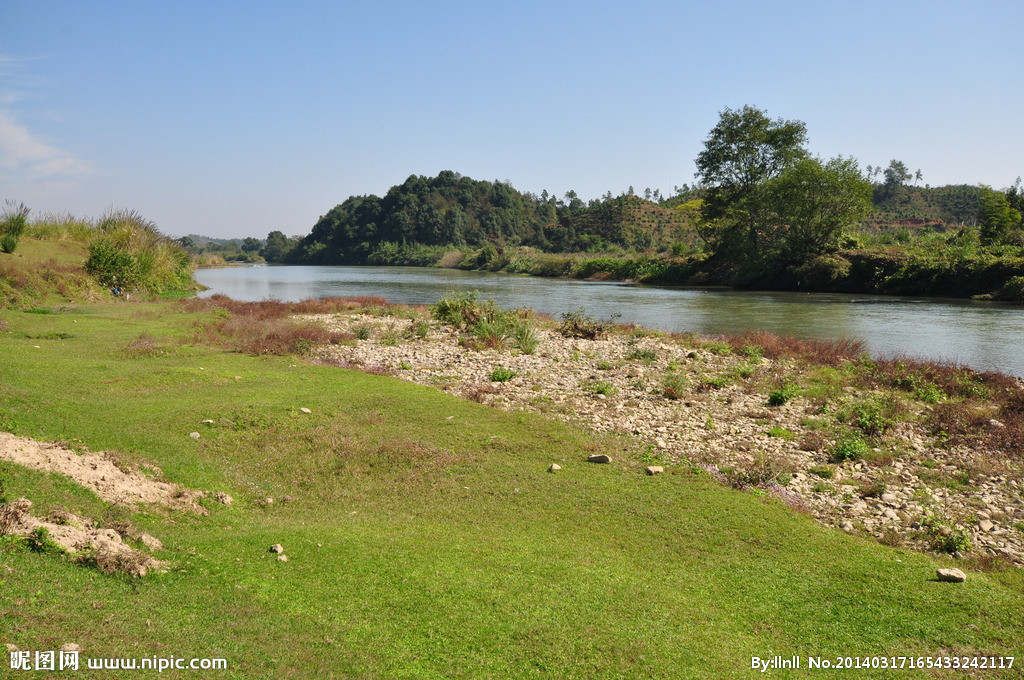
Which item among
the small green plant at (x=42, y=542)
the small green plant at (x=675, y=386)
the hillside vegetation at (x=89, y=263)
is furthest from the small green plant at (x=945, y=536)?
the hillside vegetation at (x=89, y=263)

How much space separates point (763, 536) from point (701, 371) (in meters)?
10.4

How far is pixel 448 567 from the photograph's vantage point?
5848mm

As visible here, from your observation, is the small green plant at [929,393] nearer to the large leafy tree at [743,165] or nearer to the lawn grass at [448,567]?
the lawn grass at [448,567]

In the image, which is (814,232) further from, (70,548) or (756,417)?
(70,548)

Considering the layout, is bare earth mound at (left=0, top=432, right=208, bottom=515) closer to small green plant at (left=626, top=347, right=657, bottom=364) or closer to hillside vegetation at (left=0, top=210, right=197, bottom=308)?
small green plant at (left=626, top=347, right=657, bottom=364)

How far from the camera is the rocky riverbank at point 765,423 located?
26.0 feet

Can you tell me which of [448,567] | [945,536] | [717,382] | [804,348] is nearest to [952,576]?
[945,536]

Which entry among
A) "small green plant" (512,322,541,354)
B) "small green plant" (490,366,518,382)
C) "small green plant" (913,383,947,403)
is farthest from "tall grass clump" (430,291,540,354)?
"small green plant" (913,383,947,403)

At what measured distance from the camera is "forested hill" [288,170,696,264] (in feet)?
406

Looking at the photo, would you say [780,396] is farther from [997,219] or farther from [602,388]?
[997,219]

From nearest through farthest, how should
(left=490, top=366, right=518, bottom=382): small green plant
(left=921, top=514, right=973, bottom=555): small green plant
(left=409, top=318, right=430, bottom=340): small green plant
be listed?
1. (left=921, top=514, right=973, bottom=555): small green plant
2. (left=490, top=366, right=518, bottom=382): small green plant
3. (left=409, top=318, right=430, bottom=340): small green plant

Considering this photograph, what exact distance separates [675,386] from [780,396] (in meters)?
2.21

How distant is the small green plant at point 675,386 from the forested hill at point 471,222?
101 m

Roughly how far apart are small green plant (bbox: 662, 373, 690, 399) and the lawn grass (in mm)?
3996
